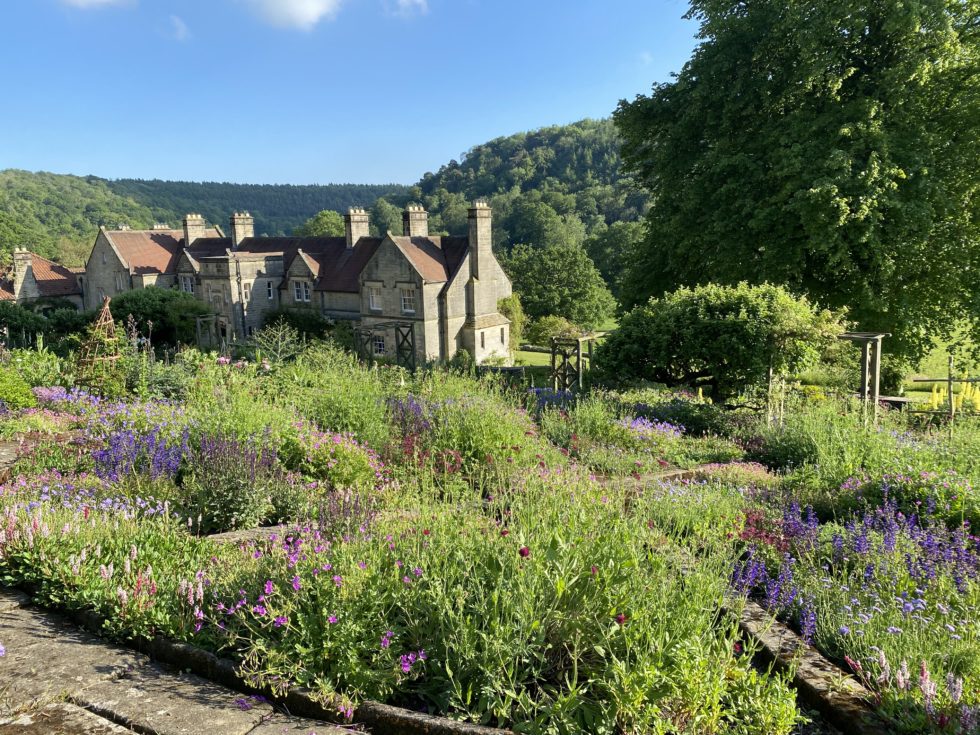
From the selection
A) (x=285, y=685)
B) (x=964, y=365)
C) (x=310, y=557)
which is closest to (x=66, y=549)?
(x=310, y=557)

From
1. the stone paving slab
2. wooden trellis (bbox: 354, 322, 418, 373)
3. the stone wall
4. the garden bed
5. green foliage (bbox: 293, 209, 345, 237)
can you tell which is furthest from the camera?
green foliage (bbox: 293, 209, 345, 237)

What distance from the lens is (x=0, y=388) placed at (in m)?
9.20

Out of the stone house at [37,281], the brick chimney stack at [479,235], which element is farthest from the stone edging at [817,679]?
the stone house at [37,281]

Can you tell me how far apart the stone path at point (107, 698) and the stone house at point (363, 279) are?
2765 cm

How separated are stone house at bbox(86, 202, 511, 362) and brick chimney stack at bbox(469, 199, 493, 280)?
52mm

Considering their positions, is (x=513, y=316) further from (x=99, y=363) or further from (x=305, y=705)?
(x=305, y=705)

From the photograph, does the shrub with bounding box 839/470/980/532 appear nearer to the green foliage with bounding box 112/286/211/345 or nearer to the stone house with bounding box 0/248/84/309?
the green foliage with bounding box 112/286/211/345

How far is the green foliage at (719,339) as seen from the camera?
11.6 metres

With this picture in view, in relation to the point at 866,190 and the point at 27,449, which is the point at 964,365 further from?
the point at 27,449

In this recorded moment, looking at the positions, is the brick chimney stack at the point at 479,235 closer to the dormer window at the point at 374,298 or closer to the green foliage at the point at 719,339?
the dormer window at the point at 374,298

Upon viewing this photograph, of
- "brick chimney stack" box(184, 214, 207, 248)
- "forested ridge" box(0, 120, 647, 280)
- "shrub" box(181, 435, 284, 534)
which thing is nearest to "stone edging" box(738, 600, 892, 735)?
"shrub" box(181, 435, 284, 534)

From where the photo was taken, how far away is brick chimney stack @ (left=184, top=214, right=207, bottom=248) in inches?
1836

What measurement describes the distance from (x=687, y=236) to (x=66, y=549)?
1573cm

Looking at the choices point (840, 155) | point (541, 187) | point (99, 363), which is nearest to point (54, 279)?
point (99, 363)
